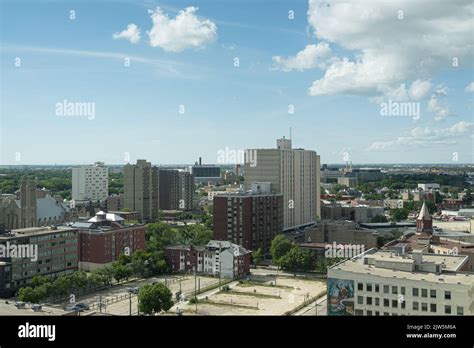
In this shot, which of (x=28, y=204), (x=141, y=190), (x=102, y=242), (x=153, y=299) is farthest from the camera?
(x=141, y=190)

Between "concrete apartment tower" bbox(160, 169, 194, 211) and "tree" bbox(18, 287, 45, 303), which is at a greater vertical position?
"concrete apartment tower" bbox(160, 169, 194, 211)

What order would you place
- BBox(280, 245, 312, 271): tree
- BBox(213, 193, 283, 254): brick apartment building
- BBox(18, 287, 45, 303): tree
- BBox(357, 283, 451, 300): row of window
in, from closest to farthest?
BBox(357, 283, 451, 300): row of window < BBox(18, 287, 45, 303): tree < BBox(280, 245, 312, 271): tree < BBox(213, 193, 283, 254): brick apartment building

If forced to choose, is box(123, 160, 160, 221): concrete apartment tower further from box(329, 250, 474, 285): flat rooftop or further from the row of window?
the row of window

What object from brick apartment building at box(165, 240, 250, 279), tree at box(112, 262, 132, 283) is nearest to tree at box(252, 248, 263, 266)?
brick apartment building at box(165, 240, 250, 279)

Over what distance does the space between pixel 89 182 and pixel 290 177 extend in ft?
87.5

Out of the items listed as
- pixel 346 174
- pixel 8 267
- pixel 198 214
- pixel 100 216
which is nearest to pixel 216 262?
pixel 100 216

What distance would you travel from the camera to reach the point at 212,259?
2434cm

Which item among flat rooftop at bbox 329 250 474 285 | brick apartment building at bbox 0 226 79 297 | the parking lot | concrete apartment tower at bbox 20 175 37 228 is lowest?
the parking lot

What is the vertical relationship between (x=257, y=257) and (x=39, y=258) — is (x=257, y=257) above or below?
below

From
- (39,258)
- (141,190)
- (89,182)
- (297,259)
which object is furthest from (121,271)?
(89,182)

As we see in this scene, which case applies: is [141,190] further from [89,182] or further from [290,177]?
[290,177]

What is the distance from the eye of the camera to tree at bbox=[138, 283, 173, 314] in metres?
16.3

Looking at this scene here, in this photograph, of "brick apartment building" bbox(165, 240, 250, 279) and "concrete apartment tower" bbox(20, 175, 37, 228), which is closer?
"brick apartment building" bbox(165, 240, 250, 279)

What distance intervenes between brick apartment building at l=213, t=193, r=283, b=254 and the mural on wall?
14.5m
